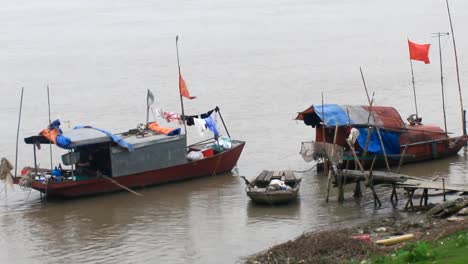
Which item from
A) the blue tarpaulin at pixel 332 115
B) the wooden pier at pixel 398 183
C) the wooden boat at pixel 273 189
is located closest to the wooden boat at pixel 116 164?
the wooden boat at pixel 273 189

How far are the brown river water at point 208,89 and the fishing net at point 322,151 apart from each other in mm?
795

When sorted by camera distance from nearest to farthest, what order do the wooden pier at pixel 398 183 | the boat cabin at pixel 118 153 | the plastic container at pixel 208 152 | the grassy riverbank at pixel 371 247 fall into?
1. the grassy riverbank at pixel 371 247
2. the wooden pier at pixel 398 183
3. the boat cabin at pixel 118 153
4. the plastic container at pixel 208 152

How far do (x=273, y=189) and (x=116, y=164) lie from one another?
4.55 m

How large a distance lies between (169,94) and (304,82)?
20.1ft

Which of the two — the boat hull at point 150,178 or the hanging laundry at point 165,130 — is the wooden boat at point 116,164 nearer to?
the boat hull at point 150,178

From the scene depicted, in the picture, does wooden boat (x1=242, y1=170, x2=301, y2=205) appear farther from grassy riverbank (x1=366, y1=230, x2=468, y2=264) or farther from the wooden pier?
grassy riverbank (x1=366, y1=230, x2=468, y2=264)

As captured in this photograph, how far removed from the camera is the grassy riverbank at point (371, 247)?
1398cm

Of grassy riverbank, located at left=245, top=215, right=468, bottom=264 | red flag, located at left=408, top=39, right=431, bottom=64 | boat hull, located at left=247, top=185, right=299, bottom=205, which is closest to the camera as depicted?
grassy riverbank, located at left=245, top=215, right=468, bottom=264

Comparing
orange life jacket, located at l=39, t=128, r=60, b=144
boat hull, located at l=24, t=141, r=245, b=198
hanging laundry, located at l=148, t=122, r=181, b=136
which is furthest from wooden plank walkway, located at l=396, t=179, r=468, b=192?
orange life jacket, located at l=39, t=128, r=60, b=144

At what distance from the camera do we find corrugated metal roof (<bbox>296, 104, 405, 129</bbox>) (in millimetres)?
25188

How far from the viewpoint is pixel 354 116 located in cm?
2548

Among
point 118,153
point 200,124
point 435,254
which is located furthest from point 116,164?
point 435,254

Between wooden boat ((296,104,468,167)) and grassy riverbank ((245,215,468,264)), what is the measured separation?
6.52 meters

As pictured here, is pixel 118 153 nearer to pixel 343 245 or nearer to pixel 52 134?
pixel 52 134
